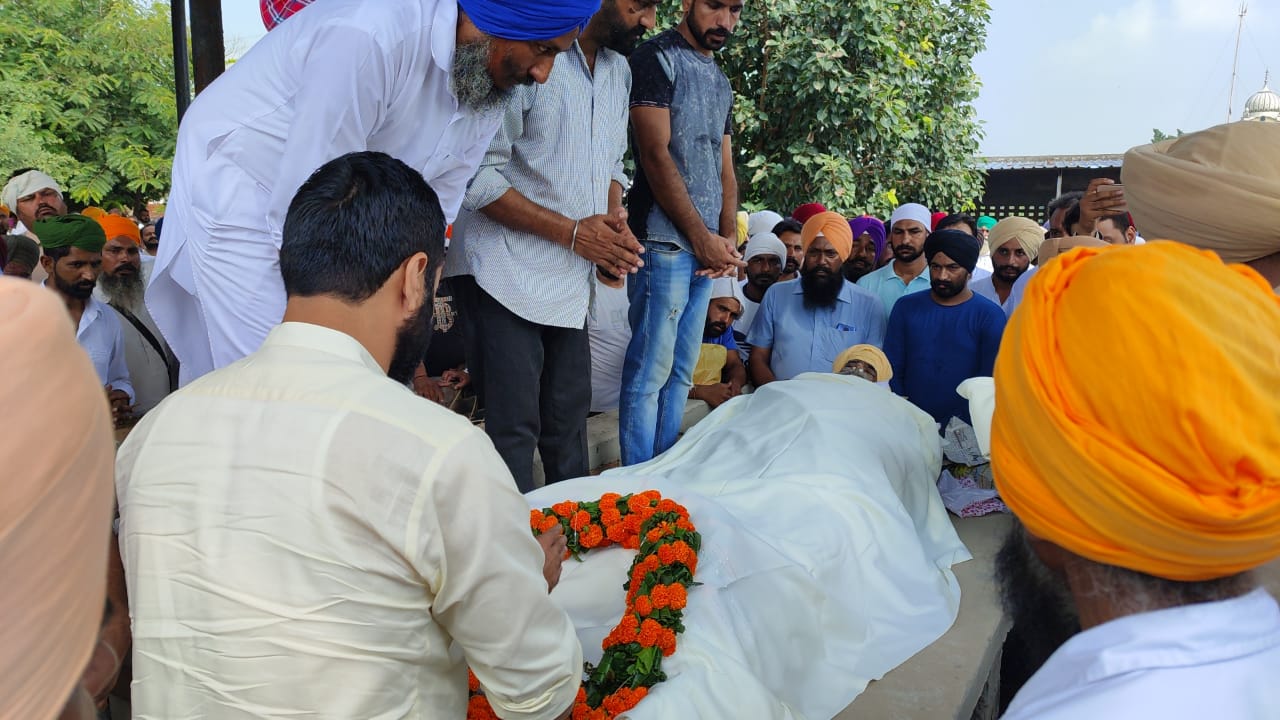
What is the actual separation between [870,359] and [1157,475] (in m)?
4.36

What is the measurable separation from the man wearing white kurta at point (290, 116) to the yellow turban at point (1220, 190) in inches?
62.5

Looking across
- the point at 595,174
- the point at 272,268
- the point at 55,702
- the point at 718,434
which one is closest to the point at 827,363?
the point at 718,434

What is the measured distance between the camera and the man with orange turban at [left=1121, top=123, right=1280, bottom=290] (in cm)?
222

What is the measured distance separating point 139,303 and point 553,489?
4.03m

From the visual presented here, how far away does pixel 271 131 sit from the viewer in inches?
92.9

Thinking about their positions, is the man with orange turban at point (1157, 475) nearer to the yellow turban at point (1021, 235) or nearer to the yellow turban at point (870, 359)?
the yellow turban at point (870, 359)

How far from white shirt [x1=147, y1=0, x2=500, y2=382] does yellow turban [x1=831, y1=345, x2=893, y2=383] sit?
11.8 ft

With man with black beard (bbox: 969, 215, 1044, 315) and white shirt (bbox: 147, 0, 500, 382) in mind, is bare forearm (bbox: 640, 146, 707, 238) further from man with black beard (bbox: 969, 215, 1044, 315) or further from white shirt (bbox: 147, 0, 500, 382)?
man with black beard (bbox: 969, 215, 1044, 315)

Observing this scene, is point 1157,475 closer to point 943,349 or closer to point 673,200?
point 673,200

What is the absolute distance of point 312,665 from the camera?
55.4 inches

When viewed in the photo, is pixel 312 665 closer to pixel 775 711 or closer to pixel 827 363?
pixel 775 711

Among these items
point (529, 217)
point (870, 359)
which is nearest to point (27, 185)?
point (529, 217)

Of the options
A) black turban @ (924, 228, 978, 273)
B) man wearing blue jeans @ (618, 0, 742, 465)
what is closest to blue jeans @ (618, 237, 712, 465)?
man wearing blue jeans @ (618, 0, 742, 465)

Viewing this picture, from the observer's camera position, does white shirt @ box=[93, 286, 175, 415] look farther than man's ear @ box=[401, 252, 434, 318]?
Yes
